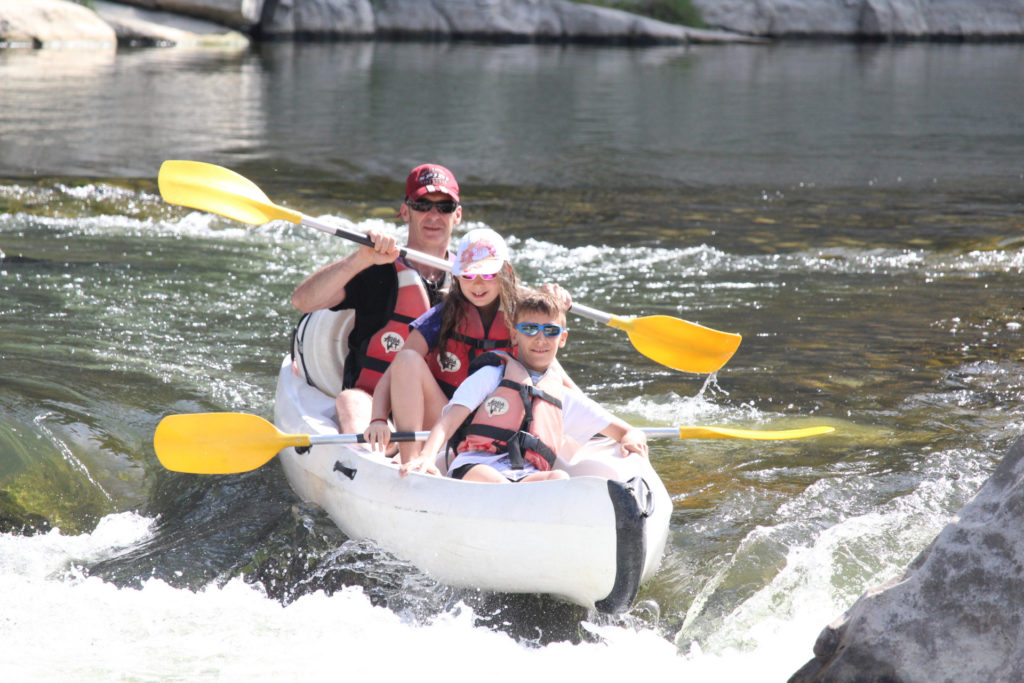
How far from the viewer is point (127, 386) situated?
4793 millimetres

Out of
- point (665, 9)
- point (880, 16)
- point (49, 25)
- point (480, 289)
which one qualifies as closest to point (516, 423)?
point (480, 289)

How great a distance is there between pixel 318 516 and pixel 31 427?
1.37 m

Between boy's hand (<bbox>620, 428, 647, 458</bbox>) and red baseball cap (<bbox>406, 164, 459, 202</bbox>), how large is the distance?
1.02 m

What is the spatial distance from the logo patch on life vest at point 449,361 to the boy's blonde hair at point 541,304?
0.35 meters

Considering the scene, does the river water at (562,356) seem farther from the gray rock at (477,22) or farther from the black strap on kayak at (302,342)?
the gray rock at (477,22)

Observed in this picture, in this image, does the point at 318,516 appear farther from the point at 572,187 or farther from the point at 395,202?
the point at 572,187

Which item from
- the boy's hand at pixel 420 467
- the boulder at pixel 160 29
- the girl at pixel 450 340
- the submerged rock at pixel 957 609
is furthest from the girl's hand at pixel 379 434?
the boulder at pixel 160 29

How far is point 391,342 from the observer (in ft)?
11.7

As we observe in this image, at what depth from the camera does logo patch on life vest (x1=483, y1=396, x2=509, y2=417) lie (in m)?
3.03

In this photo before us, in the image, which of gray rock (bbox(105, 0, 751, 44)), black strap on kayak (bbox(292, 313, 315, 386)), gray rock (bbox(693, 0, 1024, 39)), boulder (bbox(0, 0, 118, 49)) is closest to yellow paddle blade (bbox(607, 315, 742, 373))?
black strap on kayak (bbox(292, 313, 315, 386))

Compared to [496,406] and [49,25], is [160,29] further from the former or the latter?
[496,406]

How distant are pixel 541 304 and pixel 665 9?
25.9m

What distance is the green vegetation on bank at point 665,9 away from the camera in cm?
2709

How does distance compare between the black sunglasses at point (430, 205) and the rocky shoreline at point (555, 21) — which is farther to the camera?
the rocky shoreline at point (555, 21)
